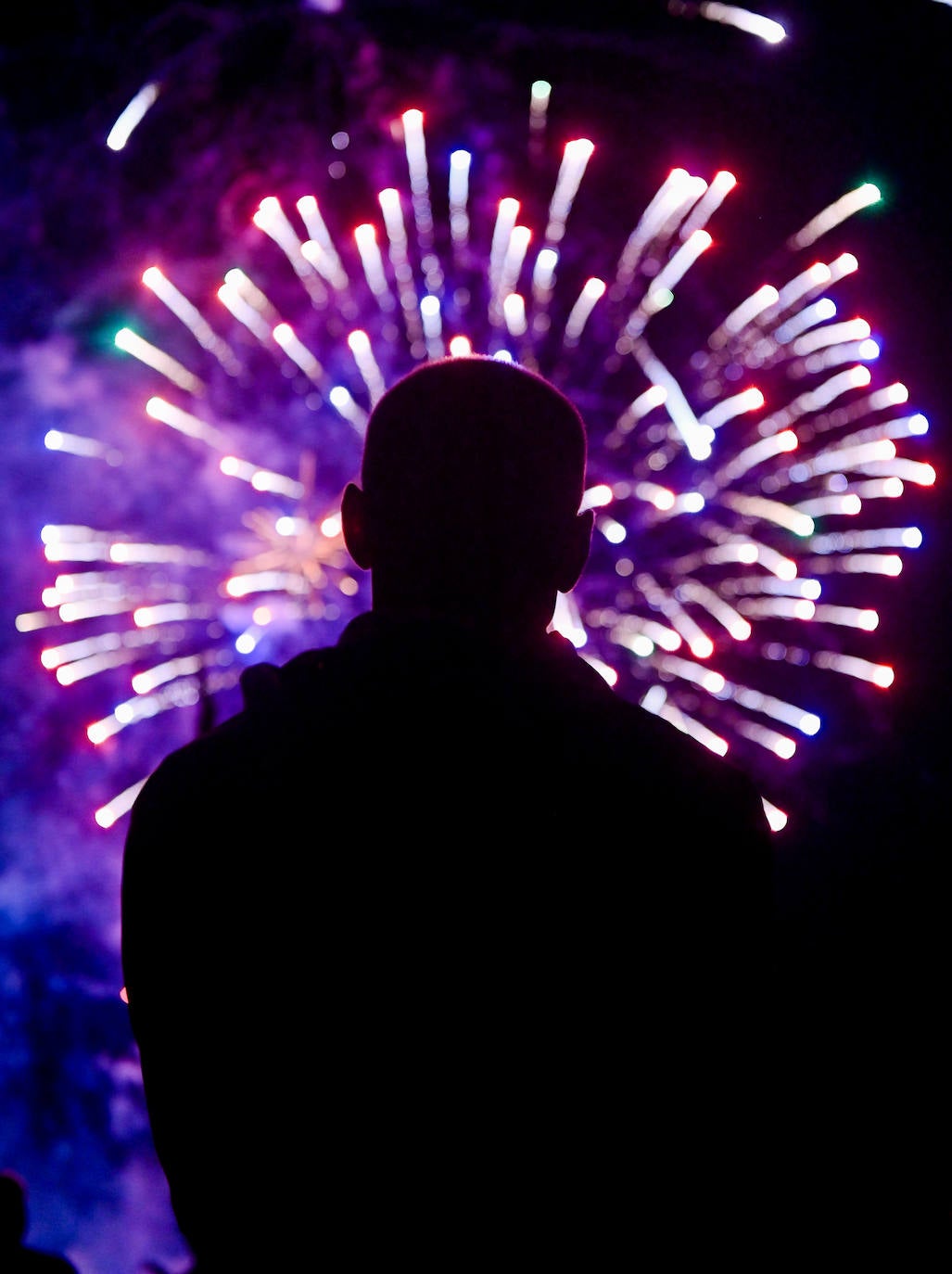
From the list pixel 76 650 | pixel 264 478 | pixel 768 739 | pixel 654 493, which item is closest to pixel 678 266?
pixel 654 493

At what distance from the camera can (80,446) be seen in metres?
6.47

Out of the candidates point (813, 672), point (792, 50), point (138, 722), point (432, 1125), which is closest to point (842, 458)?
point (813, 672)

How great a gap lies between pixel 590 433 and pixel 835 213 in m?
1.66

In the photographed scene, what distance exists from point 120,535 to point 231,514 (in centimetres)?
67

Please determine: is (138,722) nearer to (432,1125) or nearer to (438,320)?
(438,320)

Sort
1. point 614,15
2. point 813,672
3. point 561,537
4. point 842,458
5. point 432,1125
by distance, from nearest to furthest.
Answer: point 432,1125 → point 561,537 → point 614,15 → point 842,458 → point 813,672

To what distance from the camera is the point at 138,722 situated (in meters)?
7.00

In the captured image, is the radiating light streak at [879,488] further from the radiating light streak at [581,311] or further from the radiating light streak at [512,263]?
the radiating light streak at [512,263]

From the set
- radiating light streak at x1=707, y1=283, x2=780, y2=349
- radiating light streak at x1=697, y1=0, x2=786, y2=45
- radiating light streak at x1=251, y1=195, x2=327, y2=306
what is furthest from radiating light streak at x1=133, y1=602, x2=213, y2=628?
radiating light streak at x1=697, y1=0, x2=786, y2=45

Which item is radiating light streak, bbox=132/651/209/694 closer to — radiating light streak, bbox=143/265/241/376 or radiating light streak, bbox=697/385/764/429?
radiating light streak, bbox=143/265/241/376

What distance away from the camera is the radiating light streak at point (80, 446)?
638 centimetres

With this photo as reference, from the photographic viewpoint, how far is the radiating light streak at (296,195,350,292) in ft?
18.7

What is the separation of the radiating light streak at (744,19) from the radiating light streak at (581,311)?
1.25 meters

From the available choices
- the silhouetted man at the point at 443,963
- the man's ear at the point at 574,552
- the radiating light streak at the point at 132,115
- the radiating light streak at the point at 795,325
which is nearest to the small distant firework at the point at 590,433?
the radiating light streak at the point at 795,325
